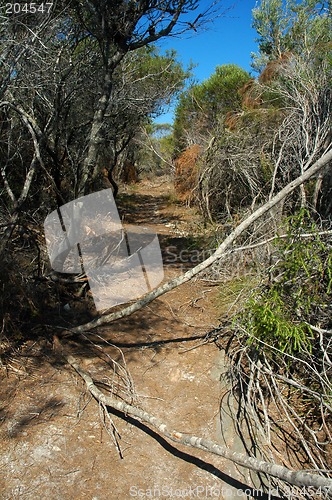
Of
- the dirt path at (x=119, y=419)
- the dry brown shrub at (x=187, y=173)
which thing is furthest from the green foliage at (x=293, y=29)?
the dirt path at (x=119, y=419)

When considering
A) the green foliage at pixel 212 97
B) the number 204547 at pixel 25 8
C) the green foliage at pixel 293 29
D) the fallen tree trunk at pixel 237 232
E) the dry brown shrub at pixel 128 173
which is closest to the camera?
the fallen tree trunk at pixel 237 232

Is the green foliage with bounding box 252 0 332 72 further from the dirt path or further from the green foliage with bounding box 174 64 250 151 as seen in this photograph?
the dirt path

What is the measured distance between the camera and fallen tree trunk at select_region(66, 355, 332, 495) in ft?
5.86

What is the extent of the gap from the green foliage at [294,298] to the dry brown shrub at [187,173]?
19.5 ft

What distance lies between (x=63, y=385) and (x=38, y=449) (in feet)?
2.11

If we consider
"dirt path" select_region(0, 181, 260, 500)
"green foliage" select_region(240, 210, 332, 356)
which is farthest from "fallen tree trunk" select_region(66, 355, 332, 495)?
"green foliage" select_region(240, 210, 332, 356)

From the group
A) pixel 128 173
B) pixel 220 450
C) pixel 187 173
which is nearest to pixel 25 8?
pixel 220 450

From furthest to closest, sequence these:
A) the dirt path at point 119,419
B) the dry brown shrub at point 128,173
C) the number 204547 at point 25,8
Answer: the dry brown shrub at point 128,173, the number 204547 at point 25,8, the dirt path at point 119,419

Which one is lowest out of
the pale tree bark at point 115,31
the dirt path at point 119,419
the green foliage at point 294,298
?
the dirt path at point 119,419

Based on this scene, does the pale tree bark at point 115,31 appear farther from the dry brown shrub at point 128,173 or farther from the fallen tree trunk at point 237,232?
the dry brown shrub at point 128,173

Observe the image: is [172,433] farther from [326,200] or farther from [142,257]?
[326,200]

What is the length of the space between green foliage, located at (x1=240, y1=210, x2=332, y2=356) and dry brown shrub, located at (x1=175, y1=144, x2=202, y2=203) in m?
5.94

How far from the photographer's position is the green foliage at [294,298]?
301 cm

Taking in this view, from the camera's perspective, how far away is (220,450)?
2.16 metres
